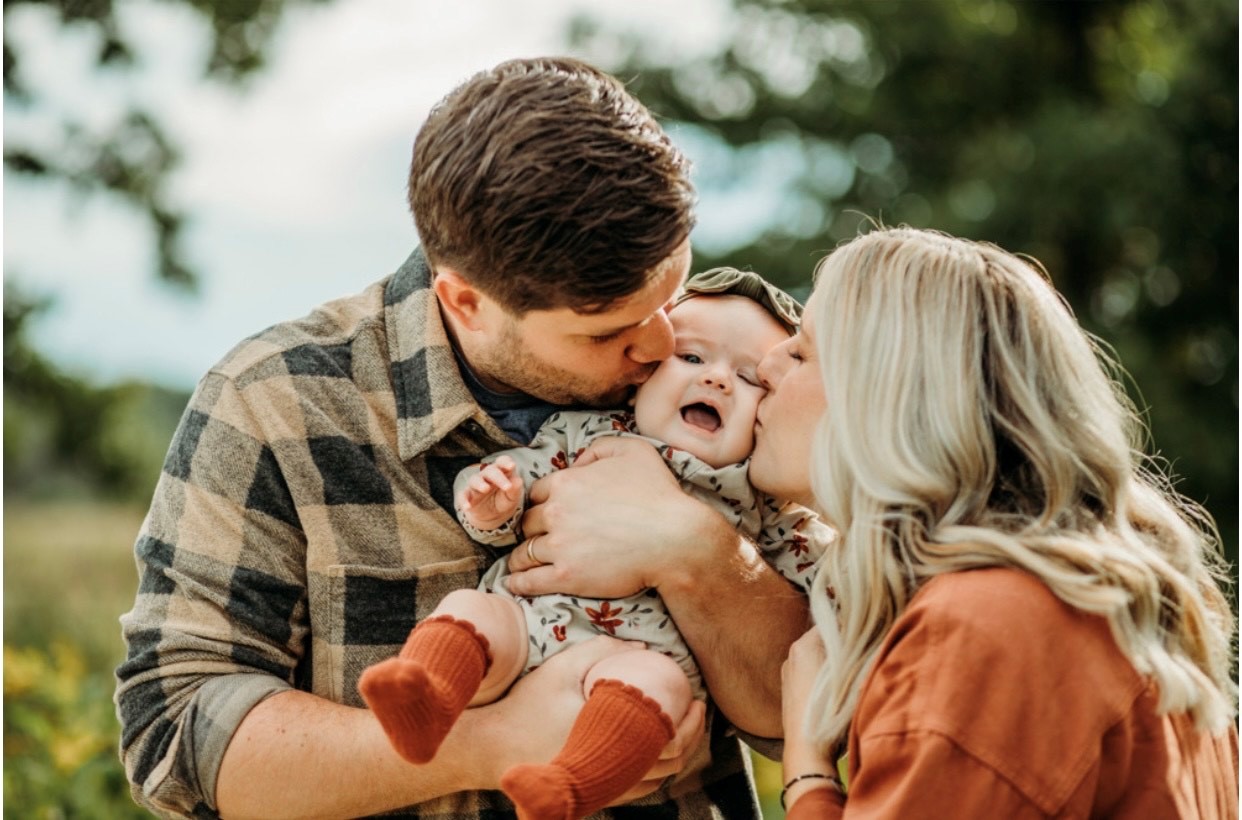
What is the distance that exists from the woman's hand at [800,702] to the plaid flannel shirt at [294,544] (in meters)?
0.25

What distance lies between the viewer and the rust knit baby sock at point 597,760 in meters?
1.99

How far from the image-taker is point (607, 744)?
6.76ft

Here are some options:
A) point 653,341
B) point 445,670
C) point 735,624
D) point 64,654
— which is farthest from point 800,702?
point 64,654

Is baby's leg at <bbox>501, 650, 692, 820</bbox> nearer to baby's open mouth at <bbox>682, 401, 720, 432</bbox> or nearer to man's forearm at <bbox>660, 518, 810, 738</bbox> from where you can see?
man's forearm at <bbox>660, 518, 810, 738</bbox>

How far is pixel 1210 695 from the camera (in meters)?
2.02

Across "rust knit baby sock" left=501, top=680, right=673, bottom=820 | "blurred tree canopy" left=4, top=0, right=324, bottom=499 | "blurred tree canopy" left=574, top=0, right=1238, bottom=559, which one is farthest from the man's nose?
"blurred tree canopy" left=574, top=0, right=1238, bottom=559

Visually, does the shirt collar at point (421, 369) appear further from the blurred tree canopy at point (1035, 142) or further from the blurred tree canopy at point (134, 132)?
the blurred tree canopy at point (1035, 142)

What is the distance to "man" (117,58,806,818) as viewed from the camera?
7.25 feet

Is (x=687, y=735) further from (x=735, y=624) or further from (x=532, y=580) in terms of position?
(x=532, y=580)

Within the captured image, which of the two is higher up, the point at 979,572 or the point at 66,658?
the point at 979,572

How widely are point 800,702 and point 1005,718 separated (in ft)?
1.49

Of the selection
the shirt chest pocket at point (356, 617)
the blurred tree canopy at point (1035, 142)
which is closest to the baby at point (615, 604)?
the shirt chest pocket at point (356, 617)

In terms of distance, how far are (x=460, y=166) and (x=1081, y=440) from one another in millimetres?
1144

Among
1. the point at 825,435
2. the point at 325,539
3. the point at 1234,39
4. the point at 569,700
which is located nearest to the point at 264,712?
→ the point at 325,539
